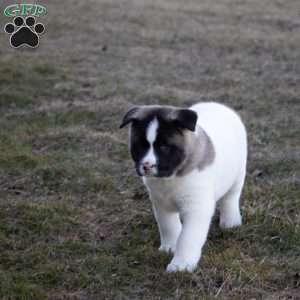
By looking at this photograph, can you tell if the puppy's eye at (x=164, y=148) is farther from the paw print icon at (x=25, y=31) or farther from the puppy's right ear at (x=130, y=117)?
the paw print icon at (x=25, y=31)

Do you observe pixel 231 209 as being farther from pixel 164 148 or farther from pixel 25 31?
pixel 25 31

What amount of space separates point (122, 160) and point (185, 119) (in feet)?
9.87

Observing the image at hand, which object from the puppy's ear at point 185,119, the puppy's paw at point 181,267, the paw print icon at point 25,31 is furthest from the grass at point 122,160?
the paw print icon at point 25,31

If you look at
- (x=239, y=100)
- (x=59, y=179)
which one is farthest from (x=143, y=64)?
(x=59, y=179)

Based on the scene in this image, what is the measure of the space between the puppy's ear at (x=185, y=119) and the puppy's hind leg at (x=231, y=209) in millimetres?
1239

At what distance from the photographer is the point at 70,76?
37.9 feet

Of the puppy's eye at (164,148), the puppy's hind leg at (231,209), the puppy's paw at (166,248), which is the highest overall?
the puppy's eye at (164,148)

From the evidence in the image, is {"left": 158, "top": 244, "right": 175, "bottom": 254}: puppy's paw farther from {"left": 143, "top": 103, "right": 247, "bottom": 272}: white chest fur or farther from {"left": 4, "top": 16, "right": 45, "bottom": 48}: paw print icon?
{"left": 4, "top": 16, "right": 45, "bottom": 48}: paw print icon

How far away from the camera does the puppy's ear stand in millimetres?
4473

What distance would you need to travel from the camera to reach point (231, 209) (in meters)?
5.59

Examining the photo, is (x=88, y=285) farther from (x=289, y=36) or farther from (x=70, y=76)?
(x=289, y=36)

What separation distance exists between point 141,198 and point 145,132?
201cm

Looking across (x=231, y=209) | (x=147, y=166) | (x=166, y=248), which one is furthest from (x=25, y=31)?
(x=147, y=166)

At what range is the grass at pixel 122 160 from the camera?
4.75m
